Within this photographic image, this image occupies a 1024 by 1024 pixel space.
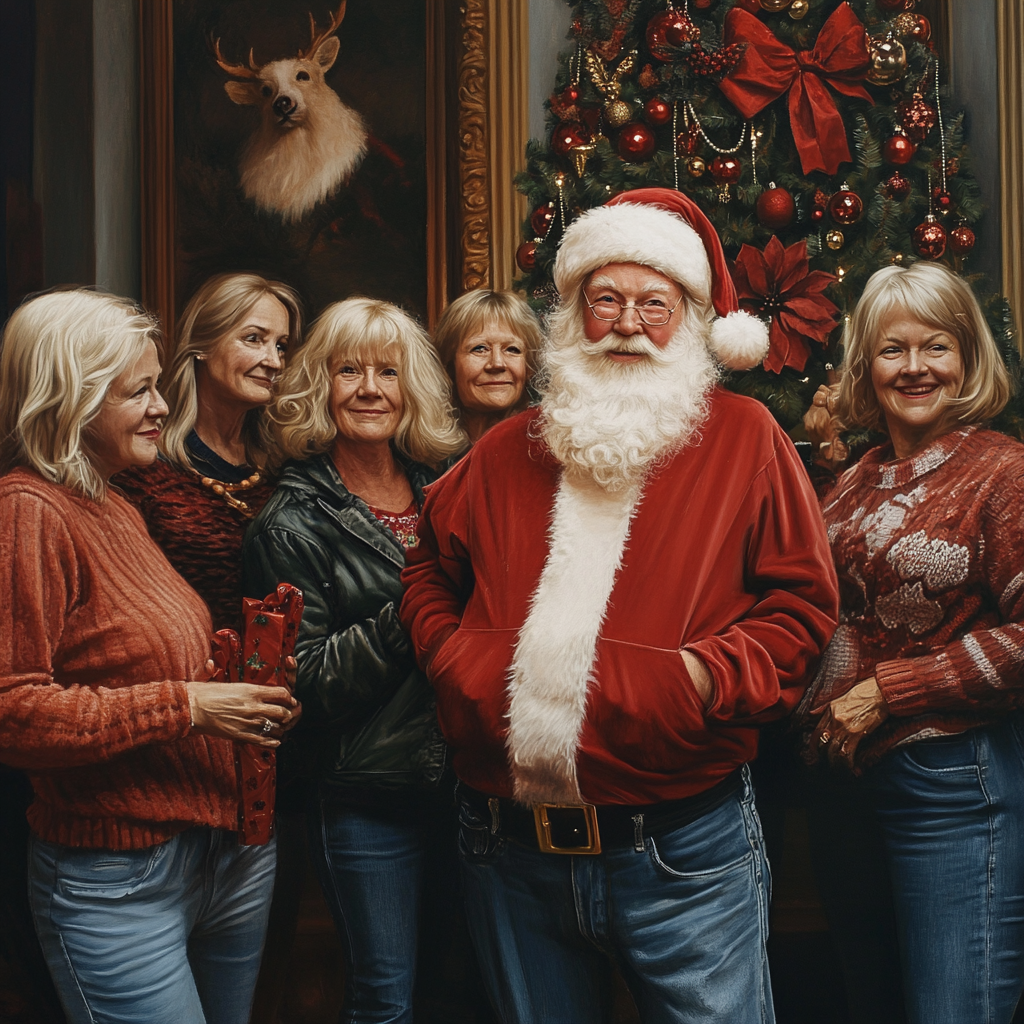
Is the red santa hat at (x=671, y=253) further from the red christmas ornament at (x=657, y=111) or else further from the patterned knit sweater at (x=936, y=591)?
the red christmas ornament at (x=657, y=111)

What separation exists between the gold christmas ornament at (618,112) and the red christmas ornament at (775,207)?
43 centimetres

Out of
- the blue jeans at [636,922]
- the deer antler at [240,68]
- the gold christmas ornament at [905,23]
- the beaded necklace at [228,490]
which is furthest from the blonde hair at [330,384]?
the gold christmas ornament at [905,23]

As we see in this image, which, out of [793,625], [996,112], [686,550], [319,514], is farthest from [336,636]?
[996,112]

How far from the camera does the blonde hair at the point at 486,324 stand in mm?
2830

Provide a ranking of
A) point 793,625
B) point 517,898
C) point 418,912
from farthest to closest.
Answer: point 418,912 < point 517,898 < point 793,625

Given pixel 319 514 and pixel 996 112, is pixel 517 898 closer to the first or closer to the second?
pixel 319 514

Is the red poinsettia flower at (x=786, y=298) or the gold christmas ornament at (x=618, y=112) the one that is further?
the gold christmas ornament at (x=618, y=112)

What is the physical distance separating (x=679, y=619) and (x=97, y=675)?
1182 mm

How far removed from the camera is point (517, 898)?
223cm

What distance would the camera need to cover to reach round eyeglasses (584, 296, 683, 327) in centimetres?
228

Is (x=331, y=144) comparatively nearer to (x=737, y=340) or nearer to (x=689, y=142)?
(x=689, y=142)

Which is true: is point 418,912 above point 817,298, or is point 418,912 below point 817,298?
below

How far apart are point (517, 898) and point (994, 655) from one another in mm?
1202

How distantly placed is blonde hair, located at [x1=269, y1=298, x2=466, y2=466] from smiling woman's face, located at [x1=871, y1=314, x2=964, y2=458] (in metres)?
1.06
